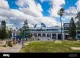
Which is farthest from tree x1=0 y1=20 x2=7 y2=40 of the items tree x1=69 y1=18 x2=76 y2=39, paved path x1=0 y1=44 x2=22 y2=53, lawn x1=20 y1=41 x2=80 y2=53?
tree x1=69 y1=18 x2=76 y2=39

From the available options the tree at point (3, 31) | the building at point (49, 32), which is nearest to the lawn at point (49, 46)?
the building at point (49, 32)

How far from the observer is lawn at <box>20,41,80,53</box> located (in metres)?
4.93

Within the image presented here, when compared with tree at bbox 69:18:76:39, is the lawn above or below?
below

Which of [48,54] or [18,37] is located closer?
[48,54]

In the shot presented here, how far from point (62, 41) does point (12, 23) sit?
707 mm

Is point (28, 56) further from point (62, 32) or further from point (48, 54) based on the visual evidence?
point (62, 32)

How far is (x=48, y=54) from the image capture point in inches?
185

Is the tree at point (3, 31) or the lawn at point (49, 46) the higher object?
the tree at point (3, 31)

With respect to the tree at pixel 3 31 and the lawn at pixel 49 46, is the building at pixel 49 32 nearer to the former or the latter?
the lawn at pixel 49 46

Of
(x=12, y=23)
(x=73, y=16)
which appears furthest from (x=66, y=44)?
(x=12, y=23)

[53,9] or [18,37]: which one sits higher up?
[53,9]

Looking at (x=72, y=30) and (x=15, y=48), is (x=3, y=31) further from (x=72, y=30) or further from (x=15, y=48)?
(x=72, y=30)

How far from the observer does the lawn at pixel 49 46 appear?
4931 millimetres

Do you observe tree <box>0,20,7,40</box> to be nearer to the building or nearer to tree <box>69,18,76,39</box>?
the building
